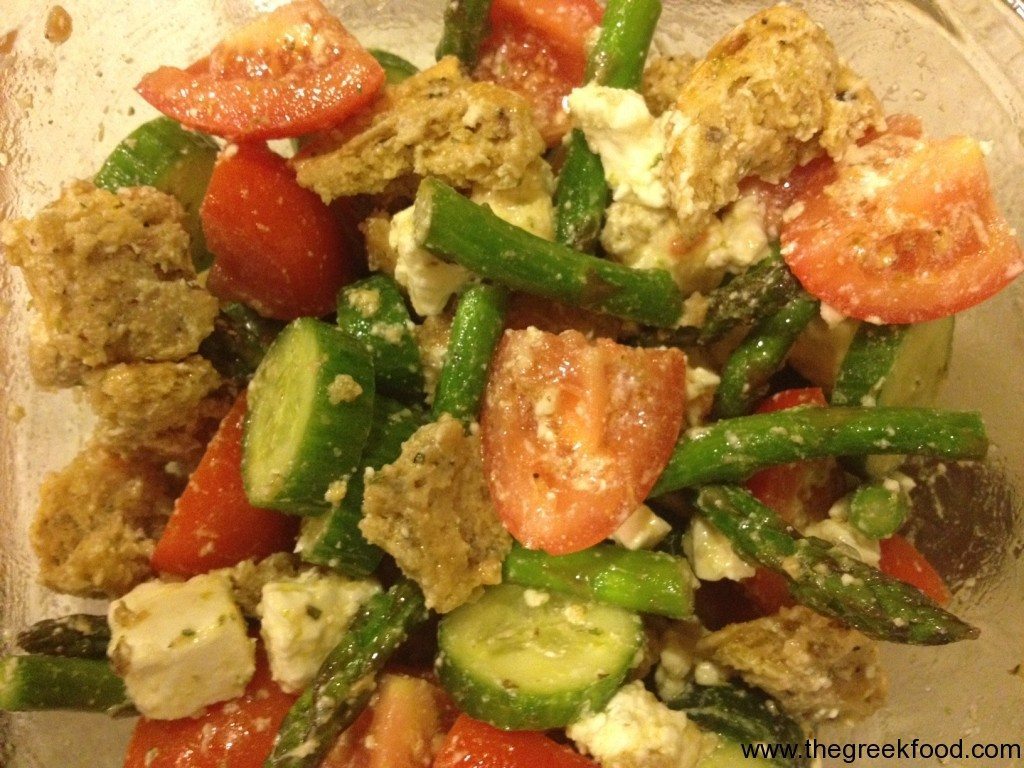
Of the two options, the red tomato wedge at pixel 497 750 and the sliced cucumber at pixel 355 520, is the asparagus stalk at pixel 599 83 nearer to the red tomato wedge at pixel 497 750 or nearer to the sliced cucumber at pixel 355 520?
the sliced cucumber at pixel 355 520

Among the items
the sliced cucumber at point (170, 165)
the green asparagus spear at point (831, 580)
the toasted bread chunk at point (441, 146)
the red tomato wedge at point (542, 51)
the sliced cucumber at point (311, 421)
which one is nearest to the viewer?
the green asparagus spear at point (831, 580)

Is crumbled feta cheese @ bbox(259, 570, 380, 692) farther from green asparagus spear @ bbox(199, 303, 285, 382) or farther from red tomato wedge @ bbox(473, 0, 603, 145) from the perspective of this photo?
red tomato wedge @ bbox(473, 0, 603, 145)

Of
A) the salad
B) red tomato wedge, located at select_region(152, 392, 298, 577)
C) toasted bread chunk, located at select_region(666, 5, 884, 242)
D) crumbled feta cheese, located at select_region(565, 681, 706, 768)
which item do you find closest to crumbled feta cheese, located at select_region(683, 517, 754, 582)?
the salad

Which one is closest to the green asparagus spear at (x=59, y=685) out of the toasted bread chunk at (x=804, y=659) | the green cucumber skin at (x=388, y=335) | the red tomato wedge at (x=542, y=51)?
the green cucumber skin at (x=388, y=335)

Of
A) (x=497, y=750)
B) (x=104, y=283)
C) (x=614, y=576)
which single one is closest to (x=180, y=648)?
(x=497, y=750)

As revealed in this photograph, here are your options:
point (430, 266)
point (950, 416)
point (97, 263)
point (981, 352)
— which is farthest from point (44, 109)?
point (981, 352)
